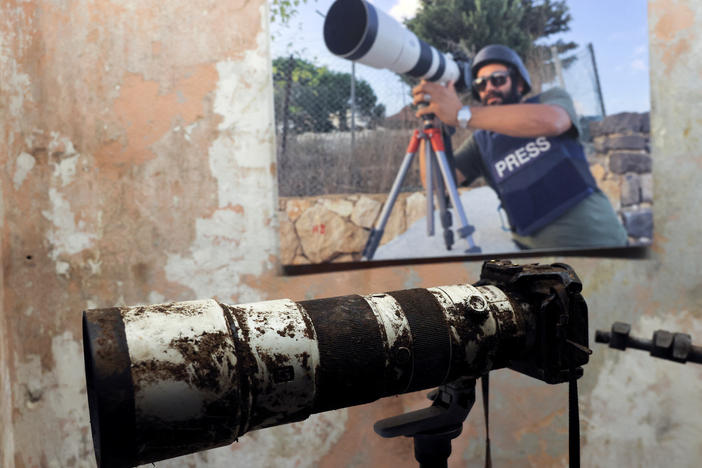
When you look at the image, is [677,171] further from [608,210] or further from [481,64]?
[481,64]

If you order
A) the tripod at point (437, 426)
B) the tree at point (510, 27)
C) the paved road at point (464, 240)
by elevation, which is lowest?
the tripod at point (437, 426)

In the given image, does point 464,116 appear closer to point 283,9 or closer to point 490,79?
point 490,79

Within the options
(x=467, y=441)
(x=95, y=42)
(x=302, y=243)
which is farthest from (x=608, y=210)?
(x=95, y=42)

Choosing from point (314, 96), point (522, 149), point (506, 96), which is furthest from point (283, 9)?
point (522, 149)

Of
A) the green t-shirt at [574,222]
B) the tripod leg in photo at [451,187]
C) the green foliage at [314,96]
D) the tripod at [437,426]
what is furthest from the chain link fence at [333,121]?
the tripod at [437,426]

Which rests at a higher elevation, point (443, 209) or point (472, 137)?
point (472, 137)

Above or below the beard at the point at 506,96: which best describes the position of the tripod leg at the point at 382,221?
below

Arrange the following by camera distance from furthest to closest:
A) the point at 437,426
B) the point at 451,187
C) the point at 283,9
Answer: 1. the point at 451,187
2. the point at 283,9
3. the point at 437,426

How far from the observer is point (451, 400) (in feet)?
2.97

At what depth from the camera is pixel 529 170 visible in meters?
1.66

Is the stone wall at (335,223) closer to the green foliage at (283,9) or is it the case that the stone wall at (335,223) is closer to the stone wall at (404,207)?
the stone wall at (404,207)

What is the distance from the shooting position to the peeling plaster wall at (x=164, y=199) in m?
1.46

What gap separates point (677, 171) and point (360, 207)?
1113 millimetres

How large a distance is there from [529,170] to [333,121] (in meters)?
0.67
